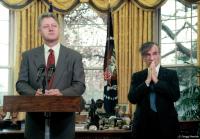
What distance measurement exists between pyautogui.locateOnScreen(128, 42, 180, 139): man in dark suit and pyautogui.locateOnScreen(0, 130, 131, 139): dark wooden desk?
3.96ft

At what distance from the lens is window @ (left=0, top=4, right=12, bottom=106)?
6.65m

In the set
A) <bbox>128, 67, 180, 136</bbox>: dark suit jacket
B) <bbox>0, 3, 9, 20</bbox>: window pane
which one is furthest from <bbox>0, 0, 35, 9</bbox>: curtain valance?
<bbox>128, 67, 180, 136</bbox>: dark suit jacket

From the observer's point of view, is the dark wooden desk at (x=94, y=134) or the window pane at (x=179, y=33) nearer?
the dark wooden desk at (x=94, y=134)

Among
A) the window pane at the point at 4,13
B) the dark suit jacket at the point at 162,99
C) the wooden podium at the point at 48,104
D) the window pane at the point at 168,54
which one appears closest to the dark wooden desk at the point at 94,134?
the dark suit jacket at the point at 162,99

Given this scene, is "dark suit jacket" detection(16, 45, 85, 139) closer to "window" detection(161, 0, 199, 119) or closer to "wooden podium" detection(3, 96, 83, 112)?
"wooden podium" detection(3, 96, 83, 112)

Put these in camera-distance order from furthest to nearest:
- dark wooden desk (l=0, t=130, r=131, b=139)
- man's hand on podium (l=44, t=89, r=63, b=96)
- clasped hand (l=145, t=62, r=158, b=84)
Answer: dark wooden desk (l=0, t=130, r=131, b=139) < clasped hand (l=145, t=62, r=158, b=84) < man's hand on podium (l=44, t=89, r=63, b=96)

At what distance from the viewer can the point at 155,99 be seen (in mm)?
3408

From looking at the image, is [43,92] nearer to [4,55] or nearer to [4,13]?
[4,55]

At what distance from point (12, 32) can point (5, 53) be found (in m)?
0.38

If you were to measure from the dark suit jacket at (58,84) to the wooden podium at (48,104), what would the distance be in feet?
0.58

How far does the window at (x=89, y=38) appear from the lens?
6668 millimetres

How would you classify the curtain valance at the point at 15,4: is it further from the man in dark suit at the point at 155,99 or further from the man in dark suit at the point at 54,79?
the man in dark suit at the point at 54,79

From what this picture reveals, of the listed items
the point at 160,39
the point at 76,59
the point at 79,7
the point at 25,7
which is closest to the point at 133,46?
the point at 160,39

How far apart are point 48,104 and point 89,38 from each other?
4882 mm
